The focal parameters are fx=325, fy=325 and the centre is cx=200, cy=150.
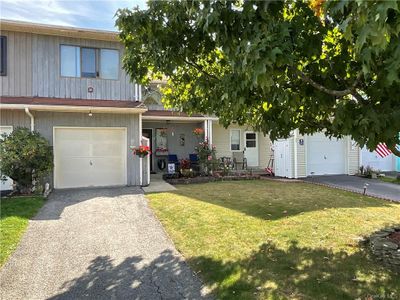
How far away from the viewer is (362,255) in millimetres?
5277

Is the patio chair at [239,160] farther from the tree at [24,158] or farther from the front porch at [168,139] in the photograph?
the tree at [24,158]

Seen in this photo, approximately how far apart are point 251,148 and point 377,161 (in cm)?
695

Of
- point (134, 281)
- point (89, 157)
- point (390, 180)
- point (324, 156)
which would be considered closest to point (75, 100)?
point (89, 157)

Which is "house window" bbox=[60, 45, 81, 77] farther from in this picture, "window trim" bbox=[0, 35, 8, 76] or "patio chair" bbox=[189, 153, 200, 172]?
"patio chair" bbox=[189, 153, 200, 172]

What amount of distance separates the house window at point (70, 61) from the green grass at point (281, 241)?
5926 mm

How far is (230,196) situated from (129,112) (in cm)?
508

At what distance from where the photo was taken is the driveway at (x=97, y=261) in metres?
4.24

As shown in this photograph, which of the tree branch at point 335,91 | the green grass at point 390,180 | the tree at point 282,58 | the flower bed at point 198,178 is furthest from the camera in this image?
the green grass at point 390,180

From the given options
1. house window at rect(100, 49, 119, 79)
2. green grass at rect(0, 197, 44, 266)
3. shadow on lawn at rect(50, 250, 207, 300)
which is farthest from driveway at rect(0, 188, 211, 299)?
house window at rect(100, 49, 119, 79)

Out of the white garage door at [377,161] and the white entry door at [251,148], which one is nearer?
the white garage door at [377,161]

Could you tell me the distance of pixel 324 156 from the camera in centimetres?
Answer: 1662

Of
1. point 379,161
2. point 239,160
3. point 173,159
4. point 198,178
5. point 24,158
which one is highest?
point 24,158

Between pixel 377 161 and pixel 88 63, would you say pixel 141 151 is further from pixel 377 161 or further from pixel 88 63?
pixel 377 161

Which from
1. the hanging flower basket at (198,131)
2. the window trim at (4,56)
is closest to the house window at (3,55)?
the window trim at (4,56)
